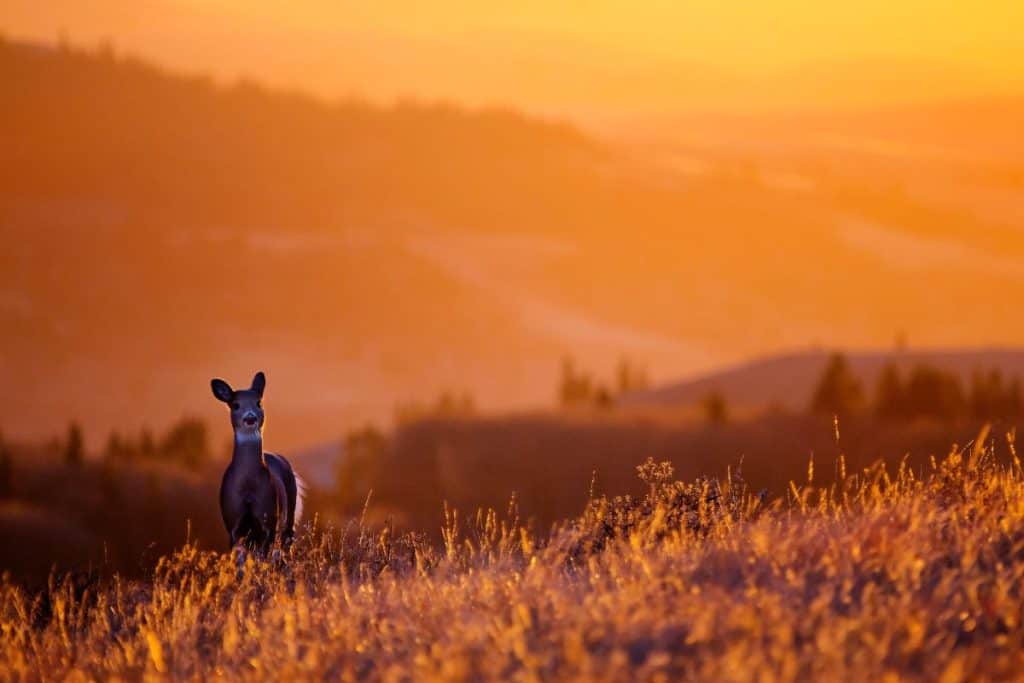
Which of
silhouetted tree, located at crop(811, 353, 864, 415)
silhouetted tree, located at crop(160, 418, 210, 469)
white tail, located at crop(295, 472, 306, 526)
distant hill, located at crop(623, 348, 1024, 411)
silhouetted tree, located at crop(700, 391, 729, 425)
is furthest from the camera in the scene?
distant hill, located at crop(623, 348, 1024, 411)

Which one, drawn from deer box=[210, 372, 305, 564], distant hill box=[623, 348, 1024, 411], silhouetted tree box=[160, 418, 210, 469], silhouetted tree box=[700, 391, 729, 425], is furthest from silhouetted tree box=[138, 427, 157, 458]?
deer box=[210, 372, 305, 564]

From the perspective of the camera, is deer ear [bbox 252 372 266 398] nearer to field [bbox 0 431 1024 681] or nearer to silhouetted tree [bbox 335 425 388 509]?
field [bbox 0 431 1024 681]

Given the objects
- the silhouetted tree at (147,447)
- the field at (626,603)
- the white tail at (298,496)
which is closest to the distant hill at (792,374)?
the silhouetted tree at (147,447)

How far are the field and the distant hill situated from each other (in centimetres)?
15615

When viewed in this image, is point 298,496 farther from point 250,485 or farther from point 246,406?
point 246,406

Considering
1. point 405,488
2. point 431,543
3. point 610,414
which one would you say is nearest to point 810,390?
point 610,414

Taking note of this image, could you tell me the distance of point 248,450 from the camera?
14.1 m

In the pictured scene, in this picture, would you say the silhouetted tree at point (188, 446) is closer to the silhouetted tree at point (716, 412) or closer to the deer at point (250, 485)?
the silhouetted tree at point (716, 412)

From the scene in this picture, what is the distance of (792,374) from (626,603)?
181414 mm

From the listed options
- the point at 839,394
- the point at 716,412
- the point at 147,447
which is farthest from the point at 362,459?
the point at 839,394

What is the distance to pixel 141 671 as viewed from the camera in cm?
1127

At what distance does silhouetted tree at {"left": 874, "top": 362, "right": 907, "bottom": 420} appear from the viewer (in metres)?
143

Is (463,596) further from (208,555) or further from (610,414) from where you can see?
(610,414)

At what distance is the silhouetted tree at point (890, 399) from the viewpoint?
14277 cm
